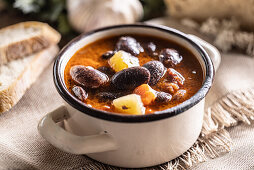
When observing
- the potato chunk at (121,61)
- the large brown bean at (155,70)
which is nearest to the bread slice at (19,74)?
the potato chunk at (121,61)

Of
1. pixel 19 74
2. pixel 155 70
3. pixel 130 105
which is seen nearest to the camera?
pixel 130 105

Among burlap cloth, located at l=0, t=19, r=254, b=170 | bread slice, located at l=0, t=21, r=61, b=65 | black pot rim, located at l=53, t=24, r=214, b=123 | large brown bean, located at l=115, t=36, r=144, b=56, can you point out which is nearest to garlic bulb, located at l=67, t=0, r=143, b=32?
bread slice, located at l=0, t=21, r=61, b=65

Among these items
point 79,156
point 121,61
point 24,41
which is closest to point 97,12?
point 24,41

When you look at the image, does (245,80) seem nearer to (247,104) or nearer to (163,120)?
(247,104)

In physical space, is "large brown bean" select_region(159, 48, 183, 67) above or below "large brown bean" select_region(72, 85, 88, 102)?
above

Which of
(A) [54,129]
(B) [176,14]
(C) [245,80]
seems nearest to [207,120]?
(C) [245,80]

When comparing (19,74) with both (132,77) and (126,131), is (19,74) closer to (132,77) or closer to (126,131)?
(132,77)

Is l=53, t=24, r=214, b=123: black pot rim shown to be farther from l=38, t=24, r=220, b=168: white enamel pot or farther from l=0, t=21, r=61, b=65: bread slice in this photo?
l=0, t=21, r=61, b=65: bread slice
